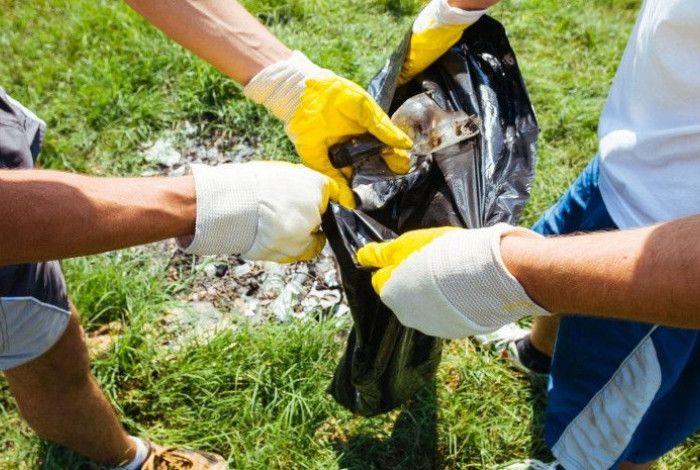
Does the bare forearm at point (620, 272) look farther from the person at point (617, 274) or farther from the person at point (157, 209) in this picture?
the person at point (157, 209)

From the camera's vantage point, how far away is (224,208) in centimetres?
129

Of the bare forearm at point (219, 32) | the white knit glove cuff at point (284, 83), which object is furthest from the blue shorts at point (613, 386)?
the bare forearm at point (219, 32)

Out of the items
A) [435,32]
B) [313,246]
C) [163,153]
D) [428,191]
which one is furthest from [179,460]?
[435,32]

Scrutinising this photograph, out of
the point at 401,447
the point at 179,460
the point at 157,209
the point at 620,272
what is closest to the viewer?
the point at 620,272

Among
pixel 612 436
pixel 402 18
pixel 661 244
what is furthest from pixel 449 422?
pixel 402 18

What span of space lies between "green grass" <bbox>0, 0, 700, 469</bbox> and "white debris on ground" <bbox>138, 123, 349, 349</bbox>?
67 mm

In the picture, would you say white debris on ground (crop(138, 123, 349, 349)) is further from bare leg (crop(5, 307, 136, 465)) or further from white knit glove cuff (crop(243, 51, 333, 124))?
white knit glove cuff (crop(243, 51, 333, 124))

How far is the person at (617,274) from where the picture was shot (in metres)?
0.99

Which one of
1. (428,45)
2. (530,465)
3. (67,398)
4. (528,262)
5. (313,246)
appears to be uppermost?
(428,45)

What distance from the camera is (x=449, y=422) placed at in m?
2.09

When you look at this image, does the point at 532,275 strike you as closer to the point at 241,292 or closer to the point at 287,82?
the point at 287,82

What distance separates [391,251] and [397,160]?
371 millimetres

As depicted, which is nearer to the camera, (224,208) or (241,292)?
(224,208)

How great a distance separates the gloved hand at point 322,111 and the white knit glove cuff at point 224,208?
26 centimetres
